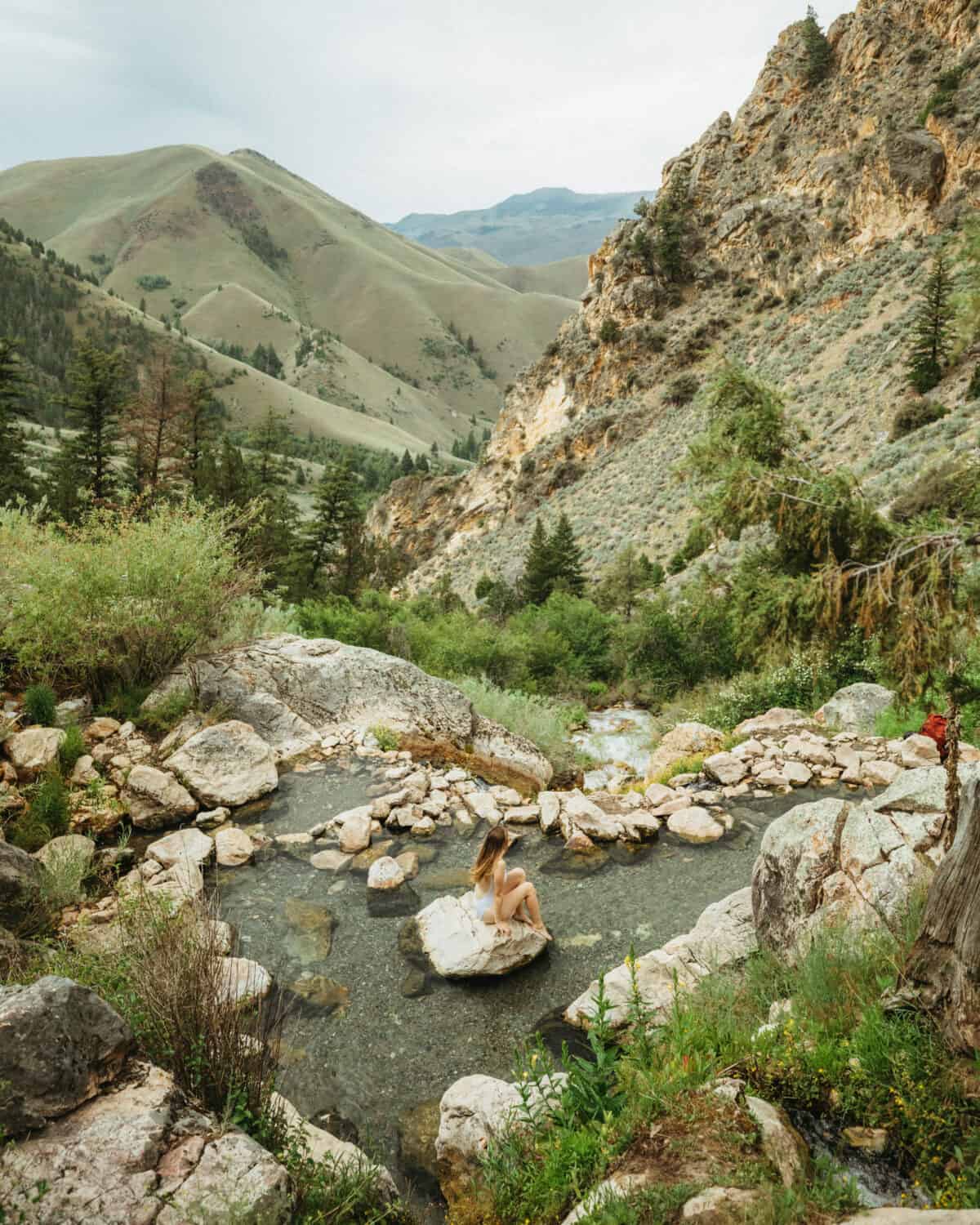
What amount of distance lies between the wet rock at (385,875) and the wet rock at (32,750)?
3.96m

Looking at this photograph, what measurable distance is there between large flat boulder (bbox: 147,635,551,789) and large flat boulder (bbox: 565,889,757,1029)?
5.03 metres

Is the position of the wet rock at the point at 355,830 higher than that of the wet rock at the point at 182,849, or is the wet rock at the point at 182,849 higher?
the wet rock at the point at 182,849

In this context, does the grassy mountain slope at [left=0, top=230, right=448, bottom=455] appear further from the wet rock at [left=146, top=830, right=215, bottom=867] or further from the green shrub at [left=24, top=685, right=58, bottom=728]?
the wet rock at [left=146, top=830, right=215, bottom=867]

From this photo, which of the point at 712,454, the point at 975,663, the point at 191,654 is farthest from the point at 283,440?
the point at 975,663

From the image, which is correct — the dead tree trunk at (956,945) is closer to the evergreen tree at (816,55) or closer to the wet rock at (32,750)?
the wet rock at (32,750)

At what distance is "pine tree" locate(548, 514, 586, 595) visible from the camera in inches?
1187

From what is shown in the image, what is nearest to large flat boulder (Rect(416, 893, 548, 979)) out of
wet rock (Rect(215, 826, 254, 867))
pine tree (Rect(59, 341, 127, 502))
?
wet rock (Rect(215, 826, 254, 867))

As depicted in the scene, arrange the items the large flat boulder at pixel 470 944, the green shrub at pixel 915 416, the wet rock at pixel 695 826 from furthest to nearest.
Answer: the green shrub at pixel 915 416
the wet rock at pixel 695 826
the large flat boulder at pixel 470 944

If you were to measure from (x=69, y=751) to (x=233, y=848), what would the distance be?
2.39 metres

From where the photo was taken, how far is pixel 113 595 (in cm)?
902

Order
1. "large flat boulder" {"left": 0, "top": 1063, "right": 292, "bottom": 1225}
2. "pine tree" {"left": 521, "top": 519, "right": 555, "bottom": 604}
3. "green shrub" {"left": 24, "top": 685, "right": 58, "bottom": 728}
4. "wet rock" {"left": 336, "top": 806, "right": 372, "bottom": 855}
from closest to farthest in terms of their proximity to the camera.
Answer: "large flat boulder" {"left": 0, "top": 1063, "right": 292, "bottom": 1225}, "wet rock" {"left": 336, "top": 806, "right": 372, "bottom": 855}, "green shrub" {"left": 24, "top": 685, "right": 58, "bottom": 728}, "pine tree" {"left": 521, "top": 519, "right": 555, "bottom": 604}

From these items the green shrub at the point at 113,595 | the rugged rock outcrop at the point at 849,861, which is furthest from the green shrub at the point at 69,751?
the rugged rock outcrop at the point at 849,861

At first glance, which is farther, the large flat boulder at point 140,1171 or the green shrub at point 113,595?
the green shrub at point 113,595

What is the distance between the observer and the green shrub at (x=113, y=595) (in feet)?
27.8
